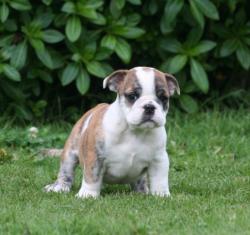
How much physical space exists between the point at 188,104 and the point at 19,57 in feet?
6.78

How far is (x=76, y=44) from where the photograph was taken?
10156 millimetres

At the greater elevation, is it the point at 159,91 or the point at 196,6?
the point at 159,91

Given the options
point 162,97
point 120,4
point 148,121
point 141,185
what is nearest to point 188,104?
point 120,4

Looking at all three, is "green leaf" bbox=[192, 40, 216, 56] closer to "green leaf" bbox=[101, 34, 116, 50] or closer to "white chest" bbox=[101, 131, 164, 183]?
"green leaf" bbox=[101, 34, 116, 50]

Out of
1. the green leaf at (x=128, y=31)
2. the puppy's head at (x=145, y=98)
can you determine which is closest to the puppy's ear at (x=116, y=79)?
the puppy's head at (x=145, y=98)

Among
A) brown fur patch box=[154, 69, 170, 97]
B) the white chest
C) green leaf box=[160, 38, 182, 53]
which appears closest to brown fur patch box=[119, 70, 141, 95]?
brown fur patch box=[154, 69, 170, 97]

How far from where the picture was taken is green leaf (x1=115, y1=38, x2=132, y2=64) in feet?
32.5

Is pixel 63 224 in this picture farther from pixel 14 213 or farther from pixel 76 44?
pixel 76 44

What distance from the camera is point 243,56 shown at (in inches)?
412

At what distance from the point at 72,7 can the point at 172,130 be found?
67.6 inches

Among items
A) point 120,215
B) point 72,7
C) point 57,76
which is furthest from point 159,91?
point 57,76

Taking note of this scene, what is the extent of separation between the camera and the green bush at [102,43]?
988cm

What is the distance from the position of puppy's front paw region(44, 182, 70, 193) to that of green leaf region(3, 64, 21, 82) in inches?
101

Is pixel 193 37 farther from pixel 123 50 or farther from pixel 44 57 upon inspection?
pixel 44 57
